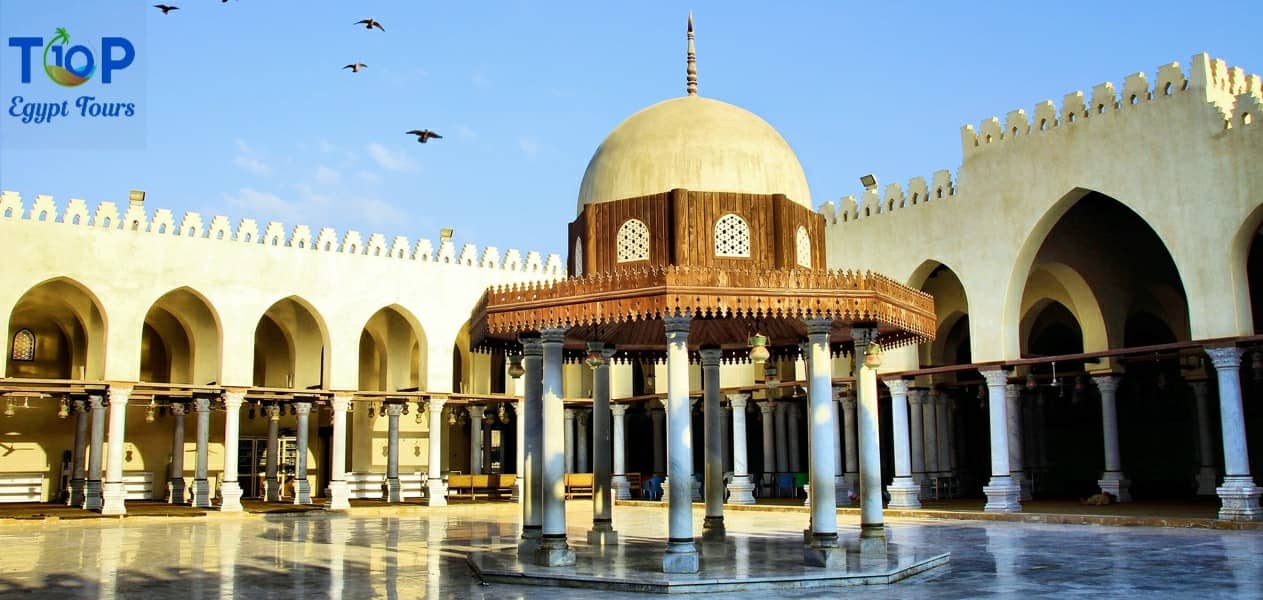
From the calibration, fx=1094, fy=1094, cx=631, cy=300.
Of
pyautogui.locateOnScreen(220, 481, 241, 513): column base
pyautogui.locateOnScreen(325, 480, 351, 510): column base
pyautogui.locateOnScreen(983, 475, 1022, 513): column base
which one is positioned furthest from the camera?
pyautogui.locateOnScreen(325, 480, 351, 510): column base

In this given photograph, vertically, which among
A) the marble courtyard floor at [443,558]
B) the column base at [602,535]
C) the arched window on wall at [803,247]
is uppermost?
the arched window on wall at [803,247]

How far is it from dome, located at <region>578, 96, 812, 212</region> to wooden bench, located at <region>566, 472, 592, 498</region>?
19195 millimetres

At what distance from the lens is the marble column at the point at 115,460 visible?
78.3 ft

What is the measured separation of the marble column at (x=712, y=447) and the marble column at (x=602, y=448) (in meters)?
1.23

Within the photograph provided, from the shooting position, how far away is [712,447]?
43.6 ft

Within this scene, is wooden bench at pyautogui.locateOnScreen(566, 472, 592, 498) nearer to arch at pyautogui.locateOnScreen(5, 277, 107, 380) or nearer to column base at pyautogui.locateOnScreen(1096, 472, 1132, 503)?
arch at pyautogui.locateOnScreen(5, 277, 107, 380)

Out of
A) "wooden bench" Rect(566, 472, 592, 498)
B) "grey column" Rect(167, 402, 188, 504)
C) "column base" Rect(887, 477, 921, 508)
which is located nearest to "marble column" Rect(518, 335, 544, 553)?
"column base" Rect(887, 477, 921, 508)

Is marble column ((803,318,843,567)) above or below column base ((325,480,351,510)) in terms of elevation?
above

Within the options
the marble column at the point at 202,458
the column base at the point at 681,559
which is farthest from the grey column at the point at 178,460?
the column base at the point at 681,559

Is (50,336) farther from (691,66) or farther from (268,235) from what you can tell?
(691,66)

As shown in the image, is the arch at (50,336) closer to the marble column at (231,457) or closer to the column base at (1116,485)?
the marble column at (231,457)

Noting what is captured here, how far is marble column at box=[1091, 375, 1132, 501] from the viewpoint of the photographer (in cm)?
2345

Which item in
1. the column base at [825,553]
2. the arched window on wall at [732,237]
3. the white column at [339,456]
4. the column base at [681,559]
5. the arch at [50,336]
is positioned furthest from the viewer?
the arch at [50,336]

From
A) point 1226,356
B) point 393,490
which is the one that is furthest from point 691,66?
point 393,490
